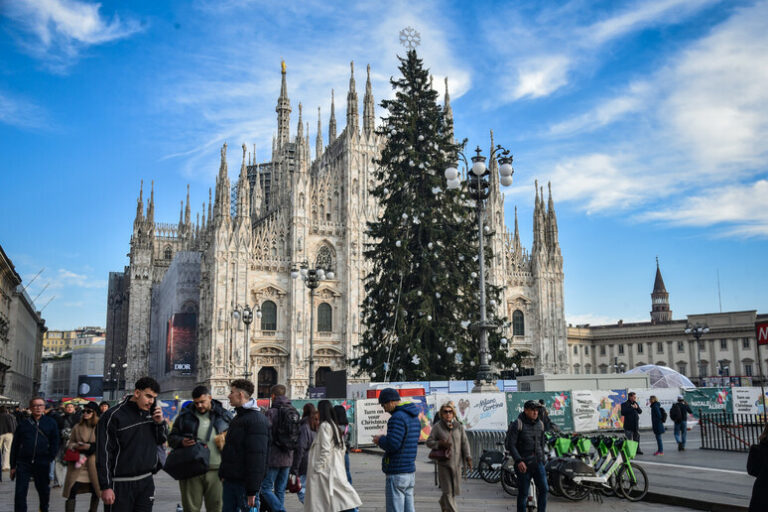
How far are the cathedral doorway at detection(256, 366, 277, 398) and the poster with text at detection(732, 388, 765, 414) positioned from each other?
88.4ft

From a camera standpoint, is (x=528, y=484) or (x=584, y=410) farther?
(x=584, y=410)

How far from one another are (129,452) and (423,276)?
21960 millimetres

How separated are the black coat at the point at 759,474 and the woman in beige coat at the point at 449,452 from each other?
10.9 ft

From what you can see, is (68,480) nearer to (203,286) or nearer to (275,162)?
(203,286)

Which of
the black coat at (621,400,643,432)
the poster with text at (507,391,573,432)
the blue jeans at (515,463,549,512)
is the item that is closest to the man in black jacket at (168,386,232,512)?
the blue jeans at (515,463,549,512)

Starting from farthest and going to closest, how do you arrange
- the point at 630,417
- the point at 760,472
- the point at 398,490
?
1. the point at 630,417
2. the point at 398,490
3. the point at 760,472

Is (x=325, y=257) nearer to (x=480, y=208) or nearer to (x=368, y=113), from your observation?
(x=368, y=113)

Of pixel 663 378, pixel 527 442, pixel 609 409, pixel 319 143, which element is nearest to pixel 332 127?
pixel 319 143

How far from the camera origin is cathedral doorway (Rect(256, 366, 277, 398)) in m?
45.7

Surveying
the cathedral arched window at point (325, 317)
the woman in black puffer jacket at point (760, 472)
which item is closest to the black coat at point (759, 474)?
the woman in black puffer jacket at point (760, 472)

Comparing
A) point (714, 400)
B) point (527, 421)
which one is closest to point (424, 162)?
point (714, 400)

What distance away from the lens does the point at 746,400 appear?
2789 cm

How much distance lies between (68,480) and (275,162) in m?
56.4

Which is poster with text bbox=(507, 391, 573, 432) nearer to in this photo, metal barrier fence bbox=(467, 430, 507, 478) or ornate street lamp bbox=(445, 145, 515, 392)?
ornate street lamp bbox=(445, 145, 515, 392)
